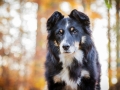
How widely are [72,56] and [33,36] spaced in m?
0.51

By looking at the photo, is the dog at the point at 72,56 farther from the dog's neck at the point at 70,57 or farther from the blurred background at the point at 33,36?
the blurred background at the point at 33,36

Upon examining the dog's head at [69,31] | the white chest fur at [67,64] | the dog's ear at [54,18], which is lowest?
the white chest fur at [67,64]

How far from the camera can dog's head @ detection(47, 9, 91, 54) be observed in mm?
1691

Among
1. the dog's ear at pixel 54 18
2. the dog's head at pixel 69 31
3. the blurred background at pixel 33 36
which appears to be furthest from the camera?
the blurred background at pixel 33 36

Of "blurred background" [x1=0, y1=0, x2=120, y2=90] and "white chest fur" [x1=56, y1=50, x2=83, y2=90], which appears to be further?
"blurred background" [x1=0, y1=0, x2=120, y2=90]

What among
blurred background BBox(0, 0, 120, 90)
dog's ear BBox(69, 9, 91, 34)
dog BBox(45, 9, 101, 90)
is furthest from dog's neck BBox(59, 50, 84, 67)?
blurred background BBox(0, 0, 120, 90)

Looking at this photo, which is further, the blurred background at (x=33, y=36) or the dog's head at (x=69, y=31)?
the blurred background at (x=33, y=36)

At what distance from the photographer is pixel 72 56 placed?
182 cm

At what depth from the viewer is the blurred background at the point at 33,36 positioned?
2.13 metres

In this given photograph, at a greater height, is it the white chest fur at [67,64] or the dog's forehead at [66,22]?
the dog's forehead at [66,22]

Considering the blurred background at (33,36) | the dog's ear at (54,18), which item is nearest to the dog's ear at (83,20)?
→ the dog's ear at (54,18)

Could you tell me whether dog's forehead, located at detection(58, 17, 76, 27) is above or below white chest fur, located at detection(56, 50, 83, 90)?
above

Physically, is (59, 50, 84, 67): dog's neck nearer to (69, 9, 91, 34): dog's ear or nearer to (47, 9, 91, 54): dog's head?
(47, 9, 91, 54): dog's head

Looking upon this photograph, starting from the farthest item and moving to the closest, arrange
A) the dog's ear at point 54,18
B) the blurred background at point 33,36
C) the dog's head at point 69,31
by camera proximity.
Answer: the blurred background at point 33,36
the dog's ear at point 54,18
the dog's head at point 69,31
